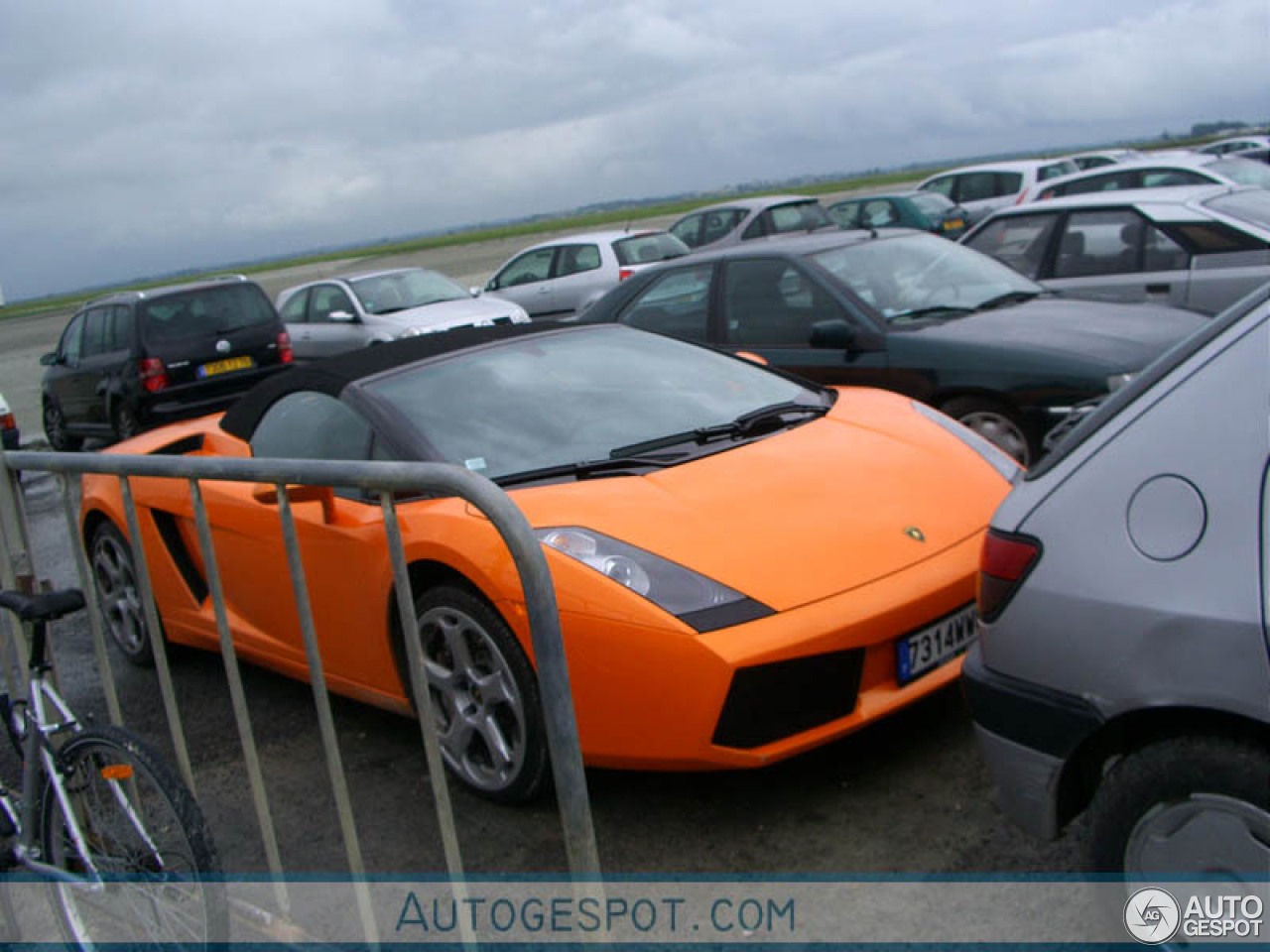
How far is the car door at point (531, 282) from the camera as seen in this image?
679 inches

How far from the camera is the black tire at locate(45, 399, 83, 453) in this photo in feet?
47.2

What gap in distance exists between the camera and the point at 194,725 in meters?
4.80

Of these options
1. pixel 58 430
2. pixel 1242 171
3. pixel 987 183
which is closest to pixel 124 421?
pixel 58 430

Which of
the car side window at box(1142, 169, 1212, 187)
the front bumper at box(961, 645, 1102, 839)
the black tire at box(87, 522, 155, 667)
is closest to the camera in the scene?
the front bumper at box(961, 645, 1102, 839)

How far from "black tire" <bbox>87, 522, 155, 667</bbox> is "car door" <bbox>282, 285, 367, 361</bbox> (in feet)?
33.9

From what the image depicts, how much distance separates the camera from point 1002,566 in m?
2.58

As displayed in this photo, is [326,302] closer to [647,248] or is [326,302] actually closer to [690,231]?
[647,248]

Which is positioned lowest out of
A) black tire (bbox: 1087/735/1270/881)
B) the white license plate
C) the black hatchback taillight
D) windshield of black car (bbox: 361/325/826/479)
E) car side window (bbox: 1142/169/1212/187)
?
the white license plate

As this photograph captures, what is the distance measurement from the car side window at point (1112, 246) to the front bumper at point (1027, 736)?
626 centimetres

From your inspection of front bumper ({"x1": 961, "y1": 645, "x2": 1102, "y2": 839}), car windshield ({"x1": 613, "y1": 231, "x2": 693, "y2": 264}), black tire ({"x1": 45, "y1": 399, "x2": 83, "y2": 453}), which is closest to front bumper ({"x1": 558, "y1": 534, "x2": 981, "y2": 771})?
front bumper ({"x1": 961, "y1": 645, "x2": 1102, "y2": 839})

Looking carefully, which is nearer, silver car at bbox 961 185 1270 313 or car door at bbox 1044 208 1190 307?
silver car at bbox 961 185 1270 313

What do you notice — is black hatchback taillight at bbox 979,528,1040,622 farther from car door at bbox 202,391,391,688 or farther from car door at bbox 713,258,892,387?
car door at bbox 713,258,892,387

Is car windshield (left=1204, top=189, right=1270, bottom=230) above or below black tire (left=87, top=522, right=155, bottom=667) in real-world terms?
above

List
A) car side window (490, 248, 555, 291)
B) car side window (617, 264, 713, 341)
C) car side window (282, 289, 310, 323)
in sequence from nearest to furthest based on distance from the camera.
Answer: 1. car side window (617, 264, 713, 341)
2. car side window (490, 248, 555, 291)
3. car side window (282, 289, 310, 323)
